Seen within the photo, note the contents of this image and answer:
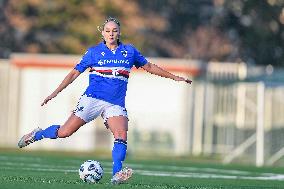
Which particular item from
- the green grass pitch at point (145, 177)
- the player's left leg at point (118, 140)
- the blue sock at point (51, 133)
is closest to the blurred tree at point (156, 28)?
the green grass pitch at point (145, 177)

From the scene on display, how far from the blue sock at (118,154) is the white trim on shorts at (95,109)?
40 centimetres

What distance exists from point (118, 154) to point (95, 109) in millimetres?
766

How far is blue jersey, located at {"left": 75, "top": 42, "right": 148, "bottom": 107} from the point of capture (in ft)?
58.1

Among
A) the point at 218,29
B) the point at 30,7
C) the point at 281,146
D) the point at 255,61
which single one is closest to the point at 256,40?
the point at 255,61

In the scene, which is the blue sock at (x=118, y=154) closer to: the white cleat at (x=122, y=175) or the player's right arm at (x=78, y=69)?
the white cleat at (x=122, y=175)

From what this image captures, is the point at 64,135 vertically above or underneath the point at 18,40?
underneath

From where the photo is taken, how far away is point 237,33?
60656 mm

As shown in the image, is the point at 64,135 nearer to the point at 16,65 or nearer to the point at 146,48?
the point at 16,65

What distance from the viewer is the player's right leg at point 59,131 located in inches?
704

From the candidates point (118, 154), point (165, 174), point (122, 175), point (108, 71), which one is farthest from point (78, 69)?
point (165, 174)

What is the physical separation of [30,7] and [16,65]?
51.8ft

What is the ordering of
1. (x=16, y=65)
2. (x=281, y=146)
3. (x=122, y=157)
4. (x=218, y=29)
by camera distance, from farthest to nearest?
(x=218, y=29) → (x=16, y=65) → (x=281, y=146) → (x=122, y=157)

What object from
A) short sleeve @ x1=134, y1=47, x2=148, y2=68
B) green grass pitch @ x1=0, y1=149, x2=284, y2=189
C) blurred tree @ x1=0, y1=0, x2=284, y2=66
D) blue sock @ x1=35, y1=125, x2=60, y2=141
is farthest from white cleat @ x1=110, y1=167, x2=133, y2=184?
blurred tree @ x1=0, y1=0, x2=284, y2=66

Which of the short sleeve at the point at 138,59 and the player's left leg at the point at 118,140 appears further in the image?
the short sleeve at the point at 138,59
